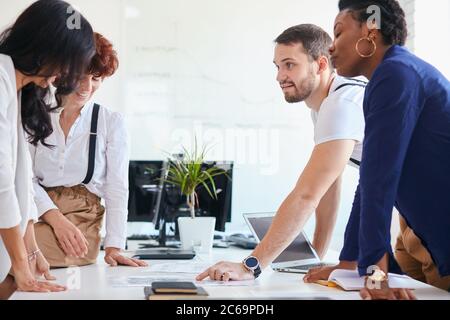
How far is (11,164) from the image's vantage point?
1.55 metres

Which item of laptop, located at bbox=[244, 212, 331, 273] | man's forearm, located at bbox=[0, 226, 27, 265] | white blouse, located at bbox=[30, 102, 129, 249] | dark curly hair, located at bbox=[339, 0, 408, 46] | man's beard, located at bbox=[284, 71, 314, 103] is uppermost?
dark curly hair, located at bbox=[339, 0, 408, 46]

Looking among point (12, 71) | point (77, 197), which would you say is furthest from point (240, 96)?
point (12, 71)

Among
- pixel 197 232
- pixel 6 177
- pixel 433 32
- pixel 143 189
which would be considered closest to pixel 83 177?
pixel 6 177

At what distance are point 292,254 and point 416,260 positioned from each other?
15.3 inches

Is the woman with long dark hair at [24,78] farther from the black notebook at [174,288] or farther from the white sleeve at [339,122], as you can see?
the white sleeve at [339,122]

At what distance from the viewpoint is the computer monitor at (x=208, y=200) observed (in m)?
3.64

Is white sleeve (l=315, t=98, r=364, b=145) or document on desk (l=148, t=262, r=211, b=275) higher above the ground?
white sleeve (l=315, t=98, r=364, b=145)

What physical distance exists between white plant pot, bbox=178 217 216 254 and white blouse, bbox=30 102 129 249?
566mm

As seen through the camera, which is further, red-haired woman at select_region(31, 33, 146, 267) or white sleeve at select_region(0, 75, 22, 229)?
red-haired woman at select_region(31, 33, 146, 267)

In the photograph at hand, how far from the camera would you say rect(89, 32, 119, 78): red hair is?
217cm

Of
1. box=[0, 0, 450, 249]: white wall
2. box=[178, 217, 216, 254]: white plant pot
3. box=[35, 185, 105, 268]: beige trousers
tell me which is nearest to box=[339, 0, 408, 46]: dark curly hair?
box=[35, 185, 105, 268]: beige trousers

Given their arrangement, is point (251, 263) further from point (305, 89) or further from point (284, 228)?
point (305, 89)

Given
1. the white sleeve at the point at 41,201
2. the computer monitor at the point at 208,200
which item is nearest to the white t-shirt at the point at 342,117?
the white sleeve at the point at 41,201

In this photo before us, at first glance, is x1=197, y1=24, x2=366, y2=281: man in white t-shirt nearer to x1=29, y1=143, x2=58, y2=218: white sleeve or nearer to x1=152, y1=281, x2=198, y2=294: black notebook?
x1=152, y1=281, x2=198, y2=294: black notebook
